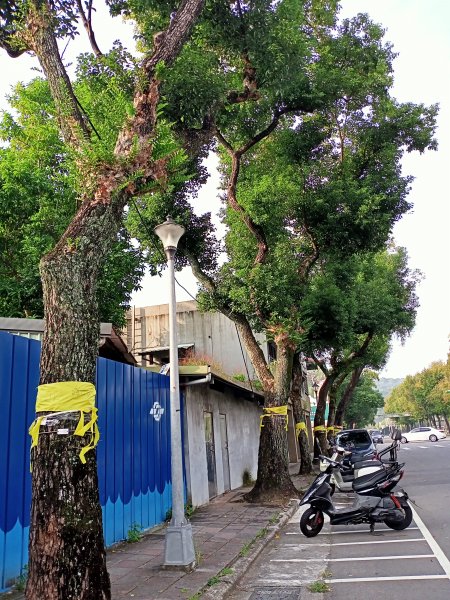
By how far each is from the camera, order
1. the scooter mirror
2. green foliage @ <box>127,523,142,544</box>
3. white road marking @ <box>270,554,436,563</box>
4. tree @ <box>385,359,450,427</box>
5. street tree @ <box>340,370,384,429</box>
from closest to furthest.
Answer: white road marking @ <box>270,554,436,563</box> → green foliage @ <box>127,523,142,544</box> → the scooter mirror → tree @ <box>385,359,450,427</box> → street tree @ <box>340,370,384,429</box>

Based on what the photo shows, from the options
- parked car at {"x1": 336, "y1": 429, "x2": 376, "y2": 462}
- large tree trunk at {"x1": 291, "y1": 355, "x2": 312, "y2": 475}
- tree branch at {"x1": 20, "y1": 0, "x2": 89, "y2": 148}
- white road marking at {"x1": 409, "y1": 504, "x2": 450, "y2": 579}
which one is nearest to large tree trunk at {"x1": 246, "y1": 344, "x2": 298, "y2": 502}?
white road marking at {"x1": 409, "y1": 504, "x2": 450, "y2": 579}

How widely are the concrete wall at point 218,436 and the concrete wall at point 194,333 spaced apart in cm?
276

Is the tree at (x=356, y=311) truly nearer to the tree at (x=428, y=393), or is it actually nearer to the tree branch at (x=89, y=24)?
the tree branch at (x=89, y=24)

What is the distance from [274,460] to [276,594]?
6397mm

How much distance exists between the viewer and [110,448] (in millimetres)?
7227

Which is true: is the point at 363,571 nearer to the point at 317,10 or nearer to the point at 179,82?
the point at 179,82

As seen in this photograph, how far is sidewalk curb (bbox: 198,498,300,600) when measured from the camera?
5043 millimetres

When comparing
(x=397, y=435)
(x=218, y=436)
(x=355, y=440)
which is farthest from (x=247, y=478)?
(x=397, y=435)

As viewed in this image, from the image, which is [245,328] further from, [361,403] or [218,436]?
[361,403]

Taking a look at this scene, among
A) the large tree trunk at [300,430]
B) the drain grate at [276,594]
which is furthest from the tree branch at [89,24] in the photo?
the large tree trunk at [300,430]

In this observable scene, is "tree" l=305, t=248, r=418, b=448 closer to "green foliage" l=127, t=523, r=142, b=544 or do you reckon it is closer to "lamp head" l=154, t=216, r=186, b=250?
"lamp head" l=154, t=216, r=186, b=250

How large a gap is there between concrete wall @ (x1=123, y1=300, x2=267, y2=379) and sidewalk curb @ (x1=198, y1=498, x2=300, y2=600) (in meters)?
12.0

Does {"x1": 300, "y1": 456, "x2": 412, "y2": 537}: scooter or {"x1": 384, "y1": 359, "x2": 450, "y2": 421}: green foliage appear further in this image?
{"x1": 384, "y1": 359, "x2": 450, "y2": 421}: green foliage

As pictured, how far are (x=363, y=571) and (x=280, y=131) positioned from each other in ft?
35.7
